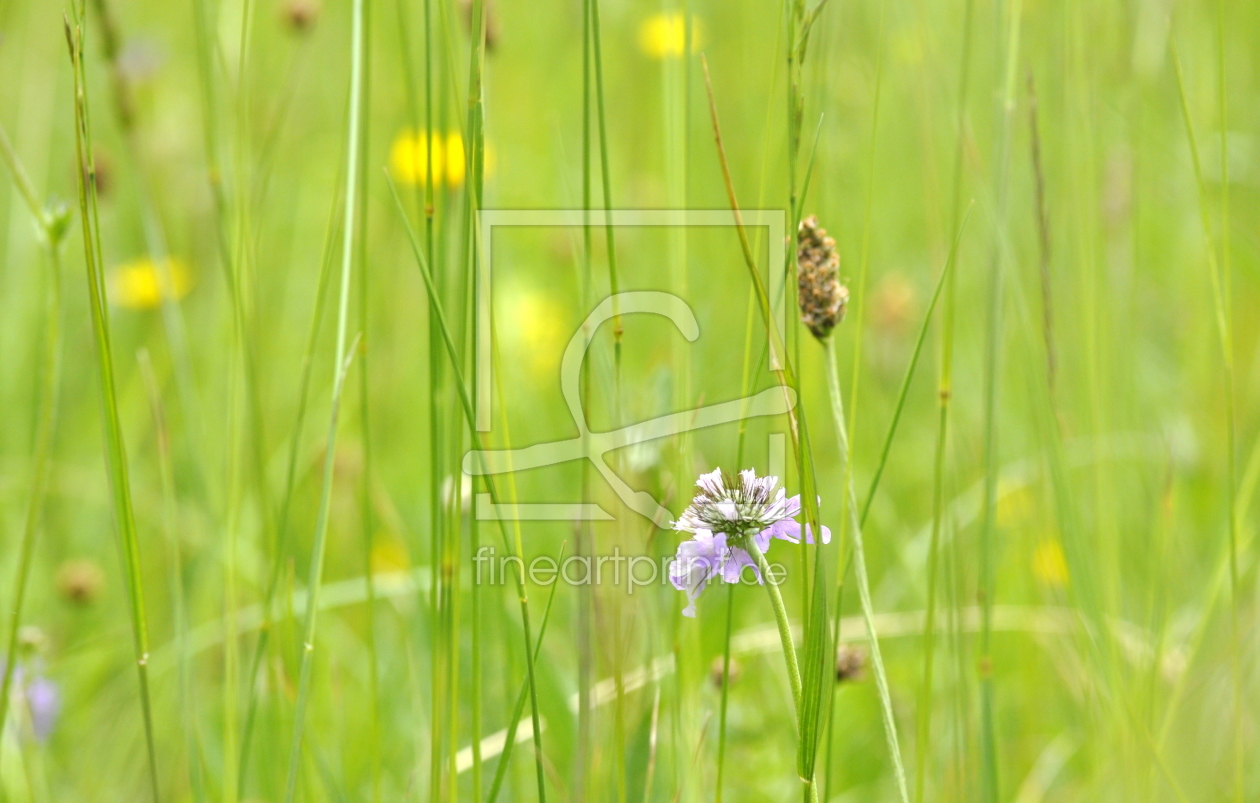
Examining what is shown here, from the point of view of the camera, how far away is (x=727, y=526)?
552 mm

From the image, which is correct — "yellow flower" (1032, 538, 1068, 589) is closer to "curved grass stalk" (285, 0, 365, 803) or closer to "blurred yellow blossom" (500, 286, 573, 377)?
"curved grass stalk" (285, 0, 365, 803)

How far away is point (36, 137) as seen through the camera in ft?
6.29

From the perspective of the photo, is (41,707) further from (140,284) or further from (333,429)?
(140,284)

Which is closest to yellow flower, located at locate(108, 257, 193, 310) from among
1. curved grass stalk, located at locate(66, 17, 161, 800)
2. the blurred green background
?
the blurred green background

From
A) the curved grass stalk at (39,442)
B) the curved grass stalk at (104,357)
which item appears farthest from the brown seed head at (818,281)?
the curved grass stalk at (39,442)

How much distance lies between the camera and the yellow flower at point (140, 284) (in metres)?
1.84

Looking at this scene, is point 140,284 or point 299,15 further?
point 140,284

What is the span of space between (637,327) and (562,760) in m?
1.06

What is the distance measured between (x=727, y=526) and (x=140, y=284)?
1.70 meters

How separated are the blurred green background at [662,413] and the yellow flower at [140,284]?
0.05 ft

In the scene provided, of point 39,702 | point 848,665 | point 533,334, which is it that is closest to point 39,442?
point 39,702

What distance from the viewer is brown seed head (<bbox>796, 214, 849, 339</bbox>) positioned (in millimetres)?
595

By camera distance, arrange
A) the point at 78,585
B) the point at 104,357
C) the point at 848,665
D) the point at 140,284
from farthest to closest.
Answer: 1. the point at 140,284
2. the point at 78,585
3. the point at 848,665
4. the point at 104,357

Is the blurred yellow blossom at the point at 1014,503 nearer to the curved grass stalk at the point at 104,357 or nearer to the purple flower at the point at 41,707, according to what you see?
the curved grass stalk at the point at 104,357
